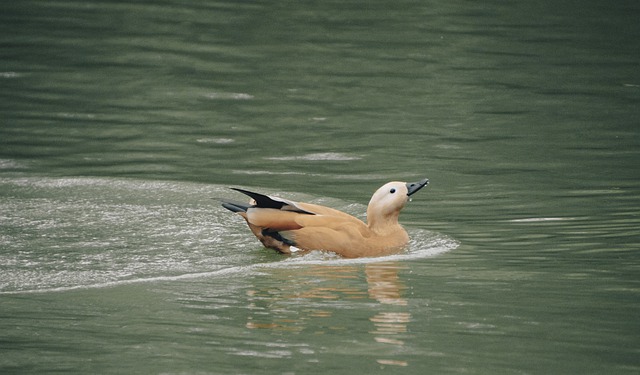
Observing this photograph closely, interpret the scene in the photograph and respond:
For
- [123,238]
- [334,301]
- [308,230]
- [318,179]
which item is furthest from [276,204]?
[318,179]

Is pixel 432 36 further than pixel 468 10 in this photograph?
No

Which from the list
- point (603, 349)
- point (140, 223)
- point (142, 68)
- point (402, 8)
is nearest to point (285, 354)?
point (603, 349)

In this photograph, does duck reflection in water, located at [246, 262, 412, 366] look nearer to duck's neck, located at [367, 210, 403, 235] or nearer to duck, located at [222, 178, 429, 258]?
duck, located at [222, 178, 429, 258]

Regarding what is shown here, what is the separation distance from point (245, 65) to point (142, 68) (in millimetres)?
1462

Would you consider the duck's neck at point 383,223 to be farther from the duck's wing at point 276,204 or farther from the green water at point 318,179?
the duck's wing at point 276,204

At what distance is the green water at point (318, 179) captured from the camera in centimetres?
750

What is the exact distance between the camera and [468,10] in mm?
23609

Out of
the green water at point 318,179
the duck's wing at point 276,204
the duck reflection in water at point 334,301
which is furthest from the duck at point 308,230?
the duck reflection in water at point 334,301

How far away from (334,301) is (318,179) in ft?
15.6

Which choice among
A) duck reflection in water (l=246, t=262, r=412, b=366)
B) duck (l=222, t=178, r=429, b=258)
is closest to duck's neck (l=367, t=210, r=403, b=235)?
duck (l=222, t=178, r=429, b=258)

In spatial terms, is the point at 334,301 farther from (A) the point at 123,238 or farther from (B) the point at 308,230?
(A) the point at 123,238

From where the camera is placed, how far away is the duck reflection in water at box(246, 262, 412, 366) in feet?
25.1

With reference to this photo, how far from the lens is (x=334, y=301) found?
8406 mm

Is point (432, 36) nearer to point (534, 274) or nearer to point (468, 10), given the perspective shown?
point (468, 10)
